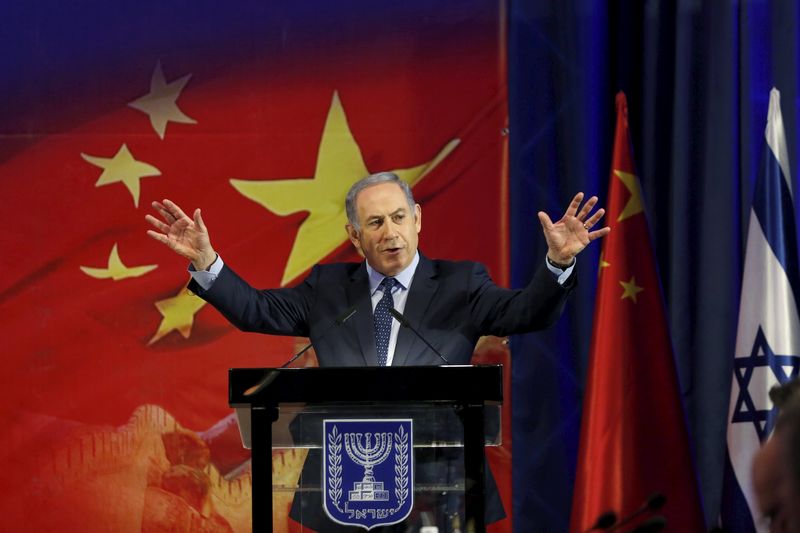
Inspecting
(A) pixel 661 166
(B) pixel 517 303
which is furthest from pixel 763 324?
(B) pixel 517 303

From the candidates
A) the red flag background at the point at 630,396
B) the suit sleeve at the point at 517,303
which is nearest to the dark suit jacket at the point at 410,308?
the suit sleeve at the point at 517,303

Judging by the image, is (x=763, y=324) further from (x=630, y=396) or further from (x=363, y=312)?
(x=363, y=312)

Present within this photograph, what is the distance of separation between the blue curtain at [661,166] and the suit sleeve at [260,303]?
4.26ft

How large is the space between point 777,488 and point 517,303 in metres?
2.06

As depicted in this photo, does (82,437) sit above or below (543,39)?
below

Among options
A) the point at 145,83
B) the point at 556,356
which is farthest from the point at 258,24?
the point at 556,356

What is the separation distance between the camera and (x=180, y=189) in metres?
4.83

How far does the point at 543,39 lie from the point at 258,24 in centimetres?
122

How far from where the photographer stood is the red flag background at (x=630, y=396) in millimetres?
4227

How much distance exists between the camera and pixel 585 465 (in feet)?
14.0

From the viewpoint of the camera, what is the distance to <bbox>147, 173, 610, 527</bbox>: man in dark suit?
3.23 m

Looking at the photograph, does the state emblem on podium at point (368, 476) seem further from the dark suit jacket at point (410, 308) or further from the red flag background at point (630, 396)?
the red flag background at point (630, 396)

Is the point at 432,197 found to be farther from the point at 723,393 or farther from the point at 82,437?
the point at 82,437

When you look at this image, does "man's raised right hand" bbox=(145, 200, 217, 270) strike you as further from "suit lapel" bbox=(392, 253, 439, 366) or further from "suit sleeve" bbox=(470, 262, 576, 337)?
"suit sleeve" bbox=(470, 262, 576, 337)
